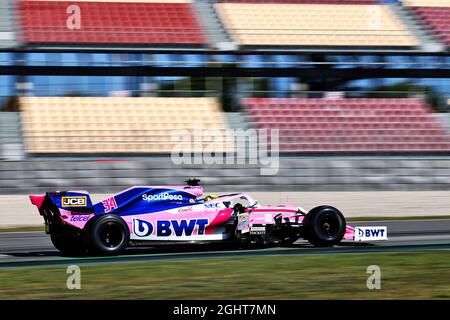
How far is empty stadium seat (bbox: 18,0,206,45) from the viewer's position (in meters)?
24.0

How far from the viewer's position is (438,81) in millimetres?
23906

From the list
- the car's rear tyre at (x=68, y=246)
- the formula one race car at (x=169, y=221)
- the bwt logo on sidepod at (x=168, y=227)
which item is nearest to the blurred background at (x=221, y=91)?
the car's rear tyre at (x=68, y=246)

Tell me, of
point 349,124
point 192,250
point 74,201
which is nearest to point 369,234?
point 192,250

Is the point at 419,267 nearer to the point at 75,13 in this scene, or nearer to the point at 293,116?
the point at 293,116

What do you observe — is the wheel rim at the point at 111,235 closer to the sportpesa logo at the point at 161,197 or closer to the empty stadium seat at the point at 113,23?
the sportpesa logo at the point at 161,197

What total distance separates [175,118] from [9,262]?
12.1 meters

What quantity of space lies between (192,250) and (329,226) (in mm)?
1890

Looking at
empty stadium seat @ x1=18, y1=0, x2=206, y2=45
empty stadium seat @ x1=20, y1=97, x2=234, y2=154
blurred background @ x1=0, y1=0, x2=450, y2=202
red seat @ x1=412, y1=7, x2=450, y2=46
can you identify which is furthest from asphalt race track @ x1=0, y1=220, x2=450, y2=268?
red seat @ x1=412, y1=7, x2=450, y2=46

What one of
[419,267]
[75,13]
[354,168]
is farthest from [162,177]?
[419,267]

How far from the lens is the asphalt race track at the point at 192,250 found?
986 cm

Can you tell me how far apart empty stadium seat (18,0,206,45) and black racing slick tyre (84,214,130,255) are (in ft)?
48.0

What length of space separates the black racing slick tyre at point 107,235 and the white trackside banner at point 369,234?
3155mm

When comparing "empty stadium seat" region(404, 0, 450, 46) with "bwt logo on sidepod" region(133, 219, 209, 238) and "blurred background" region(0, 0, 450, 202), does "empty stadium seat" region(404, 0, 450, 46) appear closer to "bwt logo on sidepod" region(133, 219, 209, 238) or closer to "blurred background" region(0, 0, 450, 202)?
"blurred background" region(0, 0, 450, 202)

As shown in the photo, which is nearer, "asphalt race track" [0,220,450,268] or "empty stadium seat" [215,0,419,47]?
"asphalt race track" [0,220,450,268]
